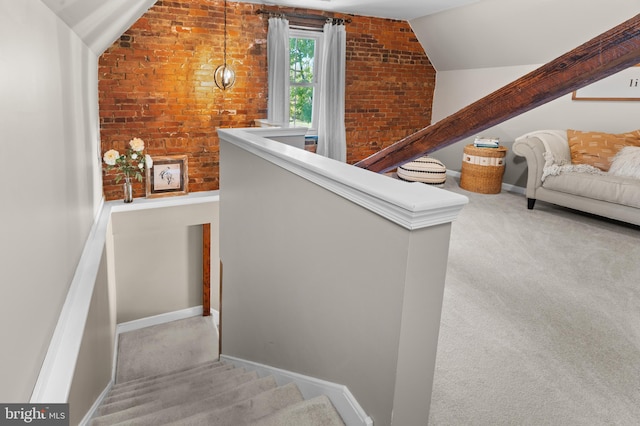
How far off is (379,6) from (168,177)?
3148mm

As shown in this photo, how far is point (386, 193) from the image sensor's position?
49.4 inches

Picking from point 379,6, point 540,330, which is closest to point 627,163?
point 540,330

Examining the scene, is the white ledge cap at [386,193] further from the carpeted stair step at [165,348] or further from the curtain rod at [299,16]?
the curtain rod at [299,16]

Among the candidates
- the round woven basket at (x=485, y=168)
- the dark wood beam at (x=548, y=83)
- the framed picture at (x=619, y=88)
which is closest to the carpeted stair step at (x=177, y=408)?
the dark wood beam at (x=548, y=83)

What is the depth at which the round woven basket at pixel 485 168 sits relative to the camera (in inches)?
211

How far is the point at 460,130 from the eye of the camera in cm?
152

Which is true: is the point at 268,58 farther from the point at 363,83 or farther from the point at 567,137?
the point at 567,137

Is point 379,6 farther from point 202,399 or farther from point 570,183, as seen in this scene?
point 202,399

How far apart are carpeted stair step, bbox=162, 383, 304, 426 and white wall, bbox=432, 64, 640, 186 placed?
449 cm

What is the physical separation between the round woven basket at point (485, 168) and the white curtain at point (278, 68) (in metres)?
2.37

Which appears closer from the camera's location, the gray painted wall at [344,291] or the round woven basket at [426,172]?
the gray painted wall at [344,291]

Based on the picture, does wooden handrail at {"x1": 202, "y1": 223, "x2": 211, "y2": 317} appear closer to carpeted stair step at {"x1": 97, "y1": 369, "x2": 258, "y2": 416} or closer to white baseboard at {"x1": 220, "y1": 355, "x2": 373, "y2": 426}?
carpeted stair step at {"x1": 97, "y1": 369, "x2": 258, "y2": 416}

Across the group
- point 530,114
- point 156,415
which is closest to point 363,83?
point 530,114

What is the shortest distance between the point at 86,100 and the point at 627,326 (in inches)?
146
